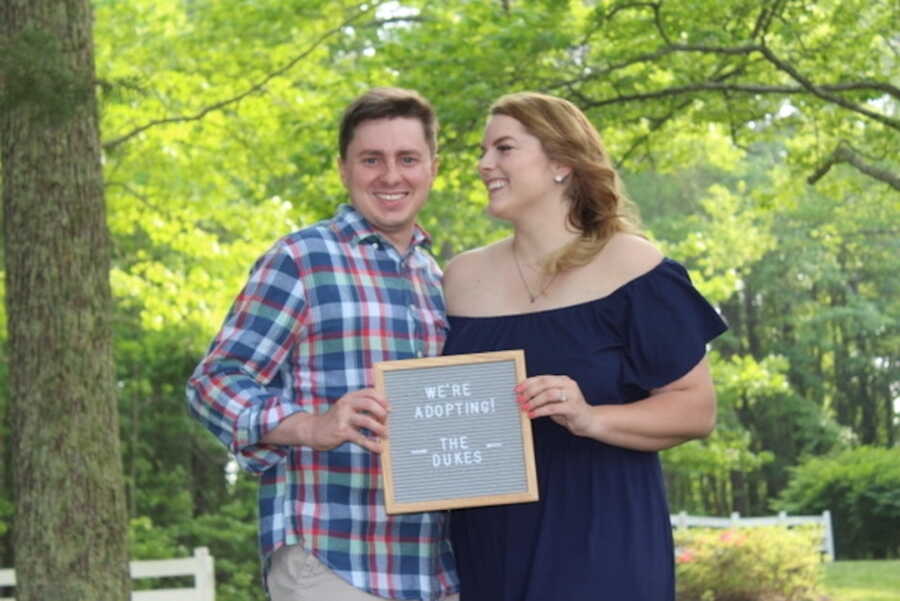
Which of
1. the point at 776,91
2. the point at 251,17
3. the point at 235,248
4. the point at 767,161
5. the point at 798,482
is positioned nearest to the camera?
the point at 776,91

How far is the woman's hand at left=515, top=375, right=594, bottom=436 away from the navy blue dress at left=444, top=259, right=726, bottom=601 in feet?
0.57

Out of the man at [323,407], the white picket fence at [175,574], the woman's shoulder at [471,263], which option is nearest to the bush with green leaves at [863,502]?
the white picket fence at [175,574]

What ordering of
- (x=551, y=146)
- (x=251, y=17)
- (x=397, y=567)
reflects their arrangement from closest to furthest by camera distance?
(x=397, y=567)
(x=551, y=146)
(x=251, y=17)

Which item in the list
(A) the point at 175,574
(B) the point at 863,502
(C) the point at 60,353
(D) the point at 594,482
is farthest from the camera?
(B) the point at 863,502

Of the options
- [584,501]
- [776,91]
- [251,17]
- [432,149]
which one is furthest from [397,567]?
[251,17]

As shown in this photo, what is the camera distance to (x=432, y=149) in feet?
13.4

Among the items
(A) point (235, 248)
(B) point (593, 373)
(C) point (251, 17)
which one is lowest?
(B) point (593, 373)

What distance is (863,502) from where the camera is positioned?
31.5 metres

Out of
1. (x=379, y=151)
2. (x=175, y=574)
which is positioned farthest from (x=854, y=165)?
(x=379, y=151)

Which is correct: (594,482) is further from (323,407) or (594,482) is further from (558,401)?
(323,407)

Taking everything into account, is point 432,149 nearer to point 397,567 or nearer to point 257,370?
point 257,370

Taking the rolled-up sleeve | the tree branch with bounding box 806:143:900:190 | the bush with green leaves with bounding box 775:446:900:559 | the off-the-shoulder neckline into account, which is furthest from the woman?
the bush with green leaves with bounding box 775:446:900:559

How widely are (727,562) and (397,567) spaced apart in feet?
42.1

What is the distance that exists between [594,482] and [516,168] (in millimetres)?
863
